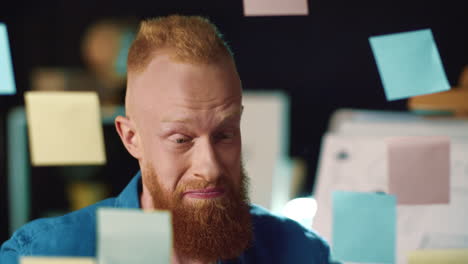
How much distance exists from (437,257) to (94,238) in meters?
0.48

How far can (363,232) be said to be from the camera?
80 cm

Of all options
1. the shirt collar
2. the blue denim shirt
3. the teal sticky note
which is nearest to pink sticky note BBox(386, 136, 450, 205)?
the teal sticky note

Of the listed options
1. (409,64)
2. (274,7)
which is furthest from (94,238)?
(409,64)

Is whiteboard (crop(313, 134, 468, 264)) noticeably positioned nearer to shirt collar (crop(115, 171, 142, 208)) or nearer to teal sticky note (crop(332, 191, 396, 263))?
teal sticky note (crop(332, 191, 396, 263))

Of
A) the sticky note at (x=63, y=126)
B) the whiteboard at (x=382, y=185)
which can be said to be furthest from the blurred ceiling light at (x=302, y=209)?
the sticky note at (x=63, y=126)

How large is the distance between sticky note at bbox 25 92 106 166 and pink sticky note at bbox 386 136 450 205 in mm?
437

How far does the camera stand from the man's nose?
701 mm

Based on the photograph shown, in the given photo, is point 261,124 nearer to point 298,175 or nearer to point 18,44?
point 298,175

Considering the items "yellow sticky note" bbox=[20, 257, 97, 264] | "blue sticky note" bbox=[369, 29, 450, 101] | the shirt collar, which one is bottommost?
"yellow sticky note" bbox=[20, 257, 97, 264]

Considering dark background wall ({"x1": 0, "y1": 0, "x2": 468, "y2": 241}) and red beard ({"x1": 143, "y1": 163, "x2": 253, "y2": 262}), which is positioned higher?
dark background wall ({"x1": 0, "y1": 0, "x2": 468, "y2": 241})

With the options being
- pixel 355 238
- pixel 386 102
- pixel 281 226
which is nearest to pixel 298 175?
pixel 386 102

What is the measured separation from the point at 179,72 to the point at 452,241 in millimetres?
778

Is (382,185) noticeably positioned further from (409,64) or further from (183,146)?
(183,146)

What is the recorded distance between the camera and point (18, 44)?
4.44ft
